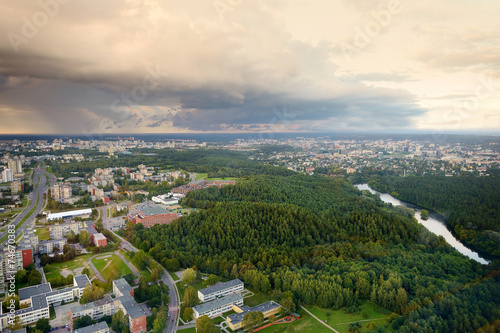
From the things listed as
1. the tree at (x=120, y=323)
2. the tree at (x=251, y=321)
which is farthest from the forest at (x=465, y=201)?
the tree at (x=120, y=323)

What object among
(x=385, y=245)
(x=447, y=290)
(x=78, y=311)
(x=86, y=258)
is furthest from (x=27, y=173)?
(x=447, y=290)

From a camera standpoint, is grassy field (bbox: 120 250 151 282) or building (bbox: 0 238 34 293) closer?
building (bbox: 0 238 34 293)

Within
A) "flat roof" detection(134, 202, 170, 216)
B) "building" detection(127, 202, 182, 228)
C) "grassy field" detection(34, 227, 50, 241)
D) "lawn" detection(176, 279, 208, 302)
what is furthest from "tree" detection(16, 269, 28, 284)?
"flat roof" detection(134, 202, 170, 216)

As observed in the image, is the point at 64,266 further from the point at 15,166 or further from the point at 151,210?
the point at 15,166

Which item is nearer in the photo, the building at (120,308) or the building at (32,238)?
the building at (120,308)

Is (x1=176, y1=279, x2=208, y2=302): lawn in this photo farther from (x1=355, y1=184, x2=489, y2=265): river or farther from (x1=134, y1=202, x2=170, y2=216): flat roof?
(x1=355, y1=184, x2=489, y2=265): river

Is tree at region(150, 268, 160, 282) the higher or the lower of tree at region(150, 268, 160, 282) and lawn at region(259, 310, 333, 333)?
the higher

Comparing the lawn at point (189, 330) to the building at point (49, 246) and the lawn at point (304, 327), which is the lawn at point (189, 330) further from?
the building at point (49, 246)
